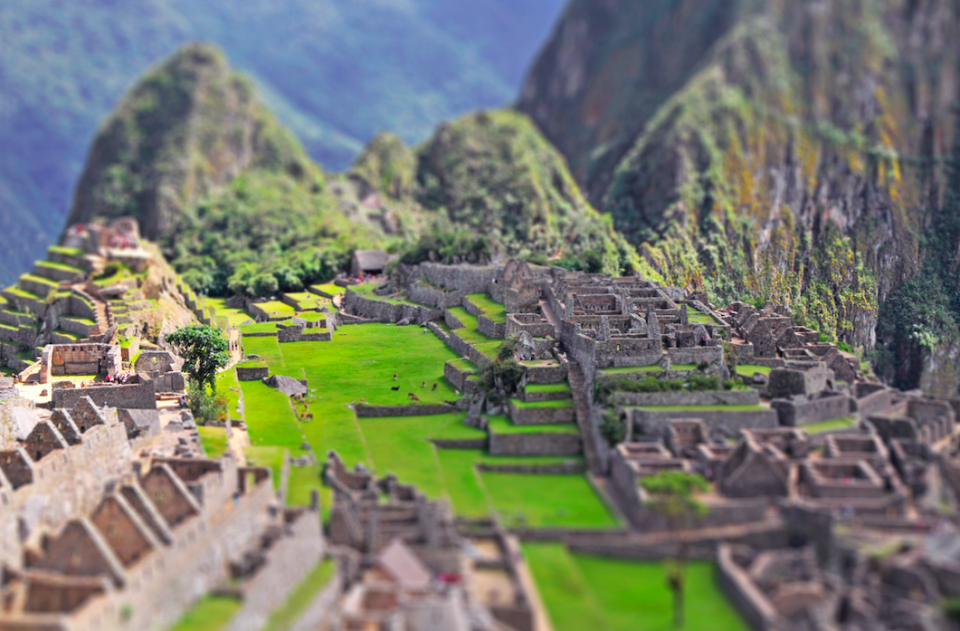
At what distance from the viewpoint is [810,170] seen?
152125 millimetres

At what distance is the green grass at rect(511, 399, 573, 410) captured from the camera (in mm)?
65062

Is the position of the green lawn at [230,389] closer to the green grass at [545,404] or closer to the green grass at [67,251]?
the green grass at [545,404]

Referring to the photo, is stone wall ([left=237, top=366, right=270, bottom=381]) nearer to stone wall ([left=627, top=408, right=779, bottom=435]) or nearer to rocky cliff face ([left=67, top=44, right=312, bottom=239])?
stone wall ([left=627, top=408, right=779, bottom=435])

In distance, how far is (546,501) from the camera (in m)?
54.6

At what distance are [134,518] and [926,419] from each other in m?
34.8

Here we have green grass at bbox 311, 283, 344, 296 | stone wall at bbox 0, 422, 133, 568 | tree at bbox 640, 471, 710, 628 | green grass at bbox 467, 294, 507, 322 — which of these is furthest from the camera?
green grass at bbox 311, 283, 344, 296

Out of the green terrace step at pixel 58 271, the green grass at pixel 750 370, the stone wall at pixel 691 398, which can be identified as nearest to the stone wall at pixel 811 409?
the stone wall at pixel 691 398

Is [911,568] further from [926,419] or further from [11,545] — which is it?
[11,545]

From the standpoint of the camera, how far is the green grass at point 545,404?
65.1m

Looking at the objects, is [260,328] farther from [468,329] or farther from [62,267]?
[62,267]

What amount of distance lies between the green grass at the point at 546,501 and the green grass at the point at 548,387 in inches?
338

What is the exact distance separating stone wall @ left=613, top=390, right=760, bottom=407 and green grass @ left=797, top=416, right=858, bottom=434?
11.4 feet

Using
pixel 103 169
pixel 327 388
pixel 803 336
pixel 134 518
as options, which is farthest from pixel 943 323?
pixel 103 169

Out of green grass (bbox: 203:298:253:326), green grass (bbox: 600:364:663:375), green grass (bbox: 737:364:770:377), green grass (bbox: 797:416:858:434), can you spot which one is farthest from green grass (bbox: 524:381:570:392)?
green grass (bbox: 203:298:253:326)
